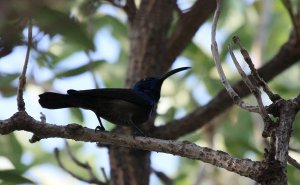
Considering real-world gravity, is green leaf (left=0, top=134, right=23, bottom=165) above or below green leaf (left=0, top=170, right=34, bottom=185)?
above

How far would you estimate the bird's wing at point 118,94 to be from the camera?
346cm

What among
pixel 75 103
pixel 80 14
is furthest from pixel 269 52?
pixel 80 14

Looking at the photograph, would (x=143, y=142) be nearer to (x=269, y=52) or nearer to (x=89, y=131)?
(x=89, y=131)

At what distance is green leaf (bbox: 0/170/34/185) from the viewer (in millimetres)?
3203

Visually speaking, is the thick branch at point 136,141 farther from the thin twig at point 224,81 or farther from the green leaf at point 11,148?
the green leaf at point 11,148

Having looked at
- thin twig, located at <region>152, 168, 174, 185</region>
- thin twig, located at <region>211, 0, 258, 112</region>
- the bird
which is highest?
the bird

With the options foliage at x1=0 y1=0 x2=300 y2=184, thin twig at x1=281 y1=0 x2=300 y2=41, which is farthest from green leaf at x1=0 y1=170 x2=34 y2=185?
thin twig at x1=281 y1=0 x2=300 y2=41

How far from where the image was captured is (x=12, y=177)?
10.6 feet

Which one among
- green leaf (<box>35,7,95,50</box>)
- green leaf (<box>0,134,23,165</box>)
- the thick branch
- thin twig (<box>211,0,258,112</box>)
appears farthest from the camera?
green leaf (<box>0,134,23,165</box>)

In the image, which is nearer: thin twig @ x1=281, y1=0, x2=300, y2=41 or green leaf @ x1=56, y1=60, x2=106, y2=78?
thin twig @ x1=281, y1=0, x2=300, y2=41

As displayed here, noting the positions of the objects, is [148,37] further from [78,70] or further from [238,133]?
[238,133]

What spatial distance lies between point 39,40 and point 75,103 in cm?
147

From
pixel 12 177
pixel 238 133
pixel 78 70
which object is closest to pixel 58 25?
pixel 12 177

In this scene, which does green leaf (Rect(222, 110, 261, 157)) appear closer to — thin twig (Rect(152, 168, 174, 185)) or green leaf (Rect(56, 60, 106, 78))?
thin twig (Rect(152, 168, 174, 185))
